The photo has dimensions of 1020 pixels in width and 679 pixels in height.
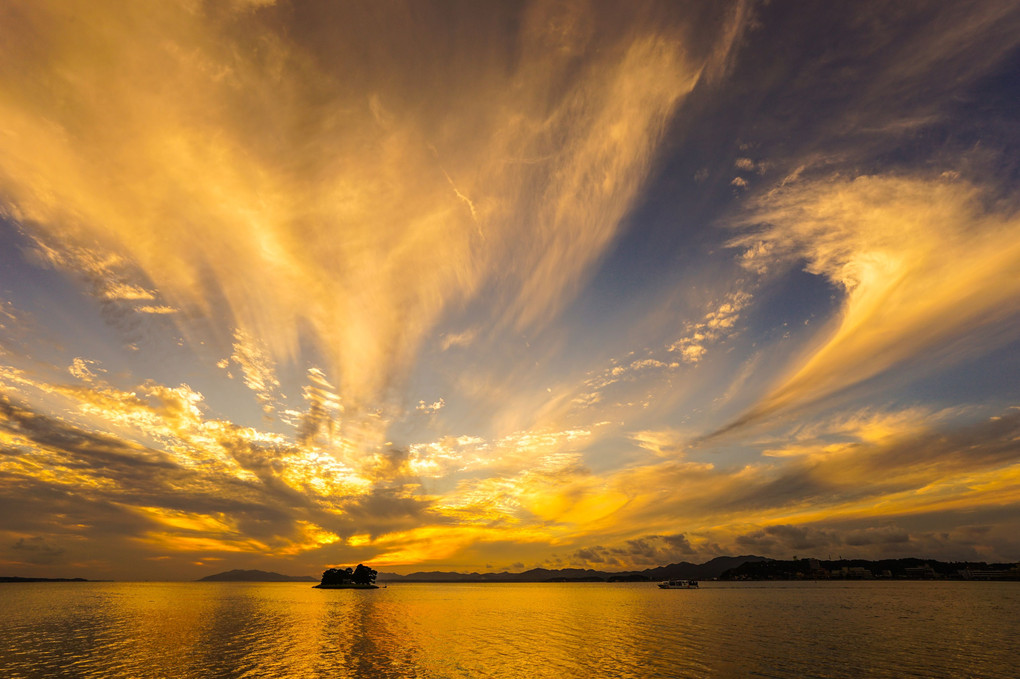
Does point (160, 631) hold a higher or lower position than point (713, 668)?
higher

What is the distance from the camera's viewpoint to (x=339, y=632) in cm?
8706

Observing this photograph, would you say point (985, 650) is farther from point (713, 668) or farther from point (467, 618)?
point (467, 618)

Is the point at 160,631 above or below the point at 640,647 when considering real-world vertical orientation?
above

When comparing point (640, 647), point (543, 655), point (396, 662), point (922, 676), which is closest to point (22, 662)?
point (396, 662)

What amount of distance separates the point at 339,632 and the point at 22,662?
146 feet

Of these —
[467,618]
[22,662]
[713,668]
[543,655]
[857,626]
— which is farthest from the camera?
[467,618]

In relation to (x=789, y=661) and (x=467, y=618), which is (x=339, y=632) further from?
(x=789, y=661)

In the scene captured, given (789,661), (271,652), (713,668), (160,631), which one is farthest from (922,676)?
(160,631)

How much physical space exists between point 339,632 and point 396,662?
125 ft

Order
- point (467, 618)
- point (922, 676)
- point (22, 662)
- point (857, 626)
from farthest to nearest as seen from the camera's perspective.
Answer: point (467, 618) < point (857, 626) < point (22, 662) < point (922, 676)

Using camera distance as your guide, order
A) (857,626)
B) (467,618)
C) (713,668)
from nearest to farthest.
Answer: (713,668), (857,626), (467,618)

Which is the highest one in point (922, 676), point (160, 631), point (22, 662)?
point (160, 631)

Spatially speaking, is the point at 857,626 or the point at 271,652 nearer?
the point at 271,652

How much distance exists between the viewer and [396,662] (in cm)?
5722
